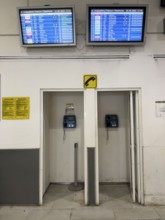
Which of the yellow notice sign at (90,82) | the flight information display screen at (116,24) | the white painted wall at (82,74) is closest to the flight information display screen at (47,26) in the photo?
the white painted wall at (82,74)

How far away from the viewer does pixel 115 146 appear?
3.95 m

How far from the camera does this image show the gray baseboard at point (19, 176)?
3080 mm

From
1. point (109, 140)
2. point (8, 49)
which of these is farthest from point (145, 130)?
point (8, 49)

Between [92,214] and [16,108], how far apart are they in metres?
2.05

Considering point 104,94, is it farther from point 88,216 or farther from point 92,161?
point 88,216

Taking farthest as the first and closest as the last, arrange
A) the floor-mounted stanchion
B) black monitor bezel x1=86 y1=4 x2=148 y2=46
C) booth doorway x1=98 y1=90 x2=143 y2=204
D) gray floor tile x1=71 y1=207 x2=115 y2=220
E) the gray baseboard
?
booth doorway x1=98 y1=90 x2=143 y2=204, the floor-mounted stanchion, the gray baseboard, black monitor bezel x1=86 y1=4 x2=148 y2=46, gray floor tile x1=71 y1=207 x2=115 y2=220

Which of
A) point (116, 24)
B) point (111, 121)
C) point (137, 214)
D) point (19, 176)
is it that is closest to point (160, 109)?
point (111, 121)

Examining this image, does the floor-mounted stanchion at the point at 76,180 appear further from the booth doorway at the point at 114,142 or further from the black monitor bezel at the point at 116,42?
the black monitor bezel at the point at 116,42

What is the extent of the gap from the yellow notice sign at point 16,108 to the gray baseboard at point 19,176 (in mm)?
570

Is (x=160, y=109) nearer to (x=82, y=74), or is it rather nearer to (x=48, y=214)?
(x=82, y=74)

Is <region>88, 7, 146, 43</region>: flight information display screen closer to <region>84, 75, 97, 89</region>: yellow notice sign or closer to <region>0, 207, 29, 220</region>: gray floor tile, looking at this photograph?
<region>84, 75, 97, 89</region>: yellow notice sign

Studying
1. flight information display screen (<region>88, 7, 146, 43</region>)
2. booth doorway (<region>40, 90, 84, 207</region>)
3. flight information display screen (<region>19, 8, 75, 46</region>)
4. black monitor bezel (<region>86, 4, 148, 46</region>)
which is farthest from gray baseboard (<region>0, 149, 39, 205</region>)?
flight information display screen (<region>88, 7, 146, 43</region>)

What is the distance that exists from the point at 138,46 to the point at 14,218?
3329 mm

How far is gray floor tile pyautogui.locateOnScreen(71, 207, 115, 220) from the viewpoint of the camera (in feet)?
8.88
